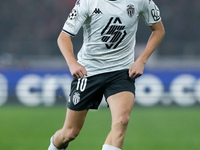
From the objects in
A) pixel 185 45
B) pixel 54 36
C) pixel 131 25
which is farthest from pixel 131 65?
pixel 54 36

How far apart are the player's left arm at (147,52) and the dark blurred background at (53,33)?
992cm

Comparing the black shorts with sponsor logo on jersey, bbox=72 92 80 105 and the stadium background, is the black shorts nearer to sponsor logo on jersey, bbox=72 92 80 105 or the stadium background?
sponsor logo on jersey, bbox=72 92 80 105

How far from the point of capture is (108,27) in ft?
16.7

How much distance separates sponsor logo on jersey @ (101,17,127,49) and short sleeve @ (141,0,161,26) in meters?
0.30

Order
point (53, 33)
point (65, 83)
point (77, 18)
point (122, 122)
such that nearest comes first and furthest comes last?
point (122, 122), point (77, 18), point (65, 83), point (53, 33)

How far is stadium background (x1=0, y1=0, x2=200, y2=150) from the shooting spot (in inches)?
336

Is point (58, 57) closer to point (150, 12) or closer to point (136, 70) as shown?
point (150, 12)

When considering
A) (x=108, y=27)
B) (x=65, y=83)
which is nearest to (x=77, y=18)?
(x=108, y=27)

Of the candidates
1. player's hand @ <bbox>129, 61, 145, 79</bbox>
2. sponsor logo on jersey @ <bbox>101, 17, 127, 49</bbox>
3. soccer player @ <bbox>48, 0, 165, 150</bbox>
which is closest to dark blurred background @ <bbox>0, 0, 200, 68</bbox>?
soccer player @ <bbox>48, 0, 165, 150</bbox>

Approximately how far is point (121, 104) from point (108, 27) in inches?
32.0

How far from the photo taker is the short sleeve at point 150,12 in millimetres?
5164

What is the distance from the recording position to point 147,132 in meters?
9.02

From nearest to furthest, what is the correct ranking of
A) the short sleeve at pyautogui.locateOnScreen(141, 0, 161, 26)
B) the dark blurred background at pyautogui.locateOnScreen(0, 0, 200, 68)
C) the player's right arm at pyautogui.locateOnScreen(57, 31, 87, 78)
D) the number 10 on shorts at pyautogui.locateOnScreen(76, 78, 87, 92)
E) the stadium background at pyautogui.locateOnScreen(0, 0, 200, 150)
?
1. the player's right arm at pyautogui.locateOnScreen(57, 31, 87, 78)
2. the short sleeve at pyautogui.locateOnScreen(141, 0, 161, 26)
3. the number 10 on shorts at pyautogui.locateOnScreen(76, 78, 87, 92)
4. the stadium background at pyautogui.locateOnScreen(0, 0, 200, 150)
5. the dark blurred background at pyautogui.locateOnScreen(0, 0, 200, 68)

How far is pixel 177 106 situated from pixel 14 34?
6.99m
